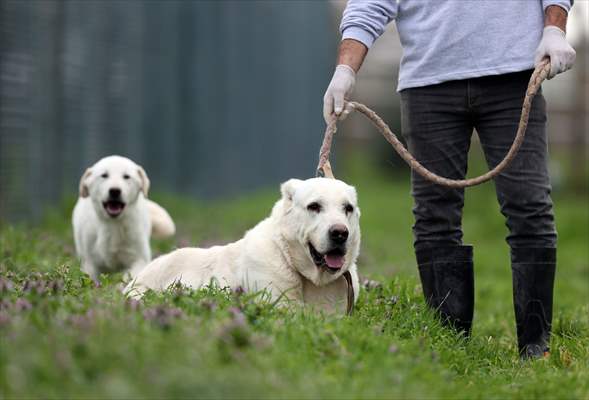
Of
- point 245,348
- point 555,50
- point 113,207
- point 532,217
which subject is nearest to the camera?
point 245,348

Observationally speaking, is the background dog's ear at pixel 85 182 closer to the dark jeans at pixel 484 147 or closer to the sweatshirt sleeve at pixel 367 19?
the sweatshirt sleeve at pixel 367 19

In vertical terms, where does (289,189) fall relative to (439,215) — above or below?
above

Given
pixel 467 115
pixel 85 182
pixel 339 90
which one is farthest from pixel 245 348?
pixel 85 182

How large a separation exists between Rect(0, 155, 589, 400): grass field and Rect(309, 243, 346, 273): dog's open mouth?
10.3 inches

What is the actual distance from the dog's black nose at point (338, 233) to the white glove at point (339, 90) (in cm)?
63

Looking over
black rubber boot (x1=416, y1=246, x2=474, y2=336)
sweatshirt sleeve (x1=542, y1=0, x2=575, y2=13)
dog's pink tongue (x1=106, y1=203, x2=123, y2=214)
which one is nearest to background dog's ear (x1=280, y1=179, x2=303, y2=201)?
black rubber boot (x1=416, y1=246, x2=474, y2=336)

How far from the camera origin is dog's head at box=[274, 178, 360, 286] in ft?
15.2

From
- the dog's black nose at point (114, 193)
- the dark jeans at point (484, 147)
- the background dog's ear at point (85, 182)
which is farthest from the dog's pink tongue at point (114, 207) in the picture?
the dark jeans at point (484, 147)

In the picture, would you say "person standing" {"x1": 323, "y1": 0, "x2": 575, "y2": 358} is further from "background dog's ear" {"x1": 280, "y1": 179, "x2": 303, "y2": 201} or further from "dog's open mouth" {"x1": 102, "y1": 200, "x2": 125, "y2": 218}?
"dog's open mouth" {"x1": 102, "y1": 200, "x2": 125, "y2": 218}

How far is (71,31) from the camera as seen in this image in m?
10.9

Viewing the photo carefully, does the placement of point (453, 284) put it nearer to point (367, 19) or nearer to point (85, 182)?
point (367, 19)

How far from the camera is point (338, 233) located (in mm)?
4574

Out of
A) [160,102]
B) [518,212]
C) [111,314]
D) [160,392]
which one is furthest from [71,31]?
[160,392]

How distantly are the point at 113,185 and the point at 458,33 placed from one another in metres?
2.89
